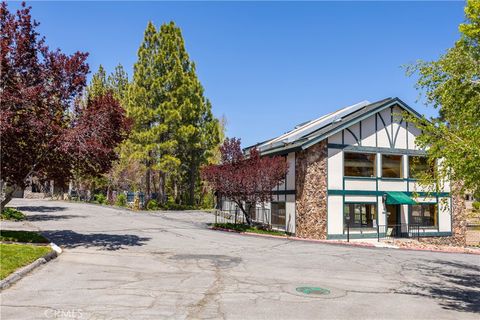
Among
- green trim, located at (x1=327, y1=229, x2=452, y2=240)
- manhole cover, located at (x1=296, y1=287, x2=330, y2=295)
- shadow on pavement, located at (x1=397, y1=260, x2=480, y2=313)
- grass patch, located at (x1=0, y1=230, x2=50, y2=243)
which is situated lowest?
shadow on pavement, located at (x1=397, y1=260, x2=480, y2=313)

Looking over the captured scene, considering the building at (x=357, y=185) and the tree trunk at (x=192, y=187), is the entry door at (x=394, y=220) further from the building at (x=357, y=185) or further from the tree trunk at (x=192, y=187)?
the tree trunk at (x=192, y=187)

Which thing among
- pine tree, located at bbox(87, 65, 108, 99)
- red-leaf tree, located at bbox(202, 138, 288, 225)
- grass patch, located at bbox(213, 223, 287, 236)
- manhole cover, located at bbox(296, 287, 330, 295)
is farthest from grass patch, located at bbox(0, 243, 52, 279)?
pine tree, located at bbox(87, 65, 108, 99)

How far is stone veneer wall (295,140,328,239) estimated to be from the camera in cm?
2481

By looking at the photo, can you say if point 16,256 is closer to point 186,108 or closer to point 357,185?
point 357,185

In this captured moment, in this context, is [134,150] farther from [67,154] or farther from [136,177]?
[67,154]

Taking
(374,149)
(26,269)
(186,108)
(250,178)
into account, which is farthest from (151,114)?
(26,269)

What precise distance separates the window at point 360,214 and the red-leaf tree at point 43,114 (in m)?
15.5

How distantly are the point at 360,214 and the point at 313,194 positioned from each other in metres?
3.63

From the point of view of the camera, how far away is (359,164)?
26.4 m

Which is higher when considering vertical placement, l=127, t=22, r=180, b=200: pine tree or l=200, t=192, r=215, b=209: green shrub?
l=127, t=22, r=180, b=200: pine tree

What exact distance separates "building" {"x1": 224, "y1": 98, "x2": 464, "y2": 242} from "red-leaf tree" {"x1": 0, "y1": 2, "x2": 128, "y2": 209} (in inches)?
513

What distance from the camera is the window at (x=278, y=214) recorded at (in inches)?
1079

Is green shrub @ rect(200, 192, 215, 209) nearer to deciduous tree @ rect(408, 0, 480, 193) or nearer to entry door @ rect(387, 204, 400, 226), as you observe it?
entry door @ rect(387, 204, 400, 226)

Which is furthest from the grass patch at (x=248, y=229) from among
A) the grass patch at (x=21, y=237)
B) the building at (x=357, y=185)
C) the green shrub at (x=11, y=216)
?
the grass patch at (x=21, y=237)
